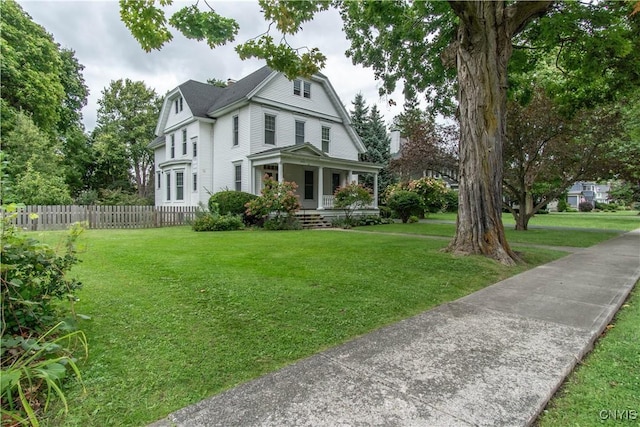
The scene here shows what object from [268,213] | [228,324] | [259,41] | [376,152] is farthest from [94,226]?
[376,152]

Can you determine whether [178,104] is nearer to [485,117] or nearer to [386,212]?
[386,212]

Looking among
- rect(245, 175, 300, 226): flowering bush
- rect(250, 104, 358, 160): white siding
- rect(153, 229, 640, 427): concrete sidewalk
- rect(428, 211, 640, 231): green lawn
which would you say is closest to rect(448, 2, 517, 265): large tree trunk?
rect(153, 229, 640, 427): concrete sidewalk

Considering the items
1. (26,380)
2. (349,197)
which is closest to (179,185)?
(349,197)

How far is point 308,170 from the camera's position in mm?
20047

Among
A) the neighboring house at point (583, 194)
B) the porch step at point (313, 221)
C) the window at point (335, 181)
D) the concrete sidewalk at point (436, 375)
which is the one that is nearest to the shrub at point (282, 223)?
the porch step at point (313, 221)

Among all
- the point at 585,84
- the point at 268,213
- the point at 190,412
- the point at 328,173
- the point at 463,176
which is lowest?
the point at 190,412

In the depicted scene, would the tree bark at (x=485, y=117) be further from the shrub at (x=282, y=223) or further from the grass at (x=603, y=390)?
the shrub at (x=282, y=223)

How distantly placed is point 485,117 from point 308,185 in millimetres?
13962

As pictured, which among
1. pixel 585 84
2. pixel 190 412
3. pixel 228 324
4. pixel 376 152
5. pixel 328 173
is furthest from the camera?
pixel 376 152

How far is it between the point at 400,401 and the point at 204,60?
7822mm

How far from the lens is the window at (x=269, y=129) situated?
17769 millimetres

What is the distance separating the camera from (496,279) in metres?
5.55

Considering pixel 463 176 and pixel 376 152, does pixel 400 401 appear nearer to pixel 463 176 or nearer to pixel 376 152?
pixel 463 176

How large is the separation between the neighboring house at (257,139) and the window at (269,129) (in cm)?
5
